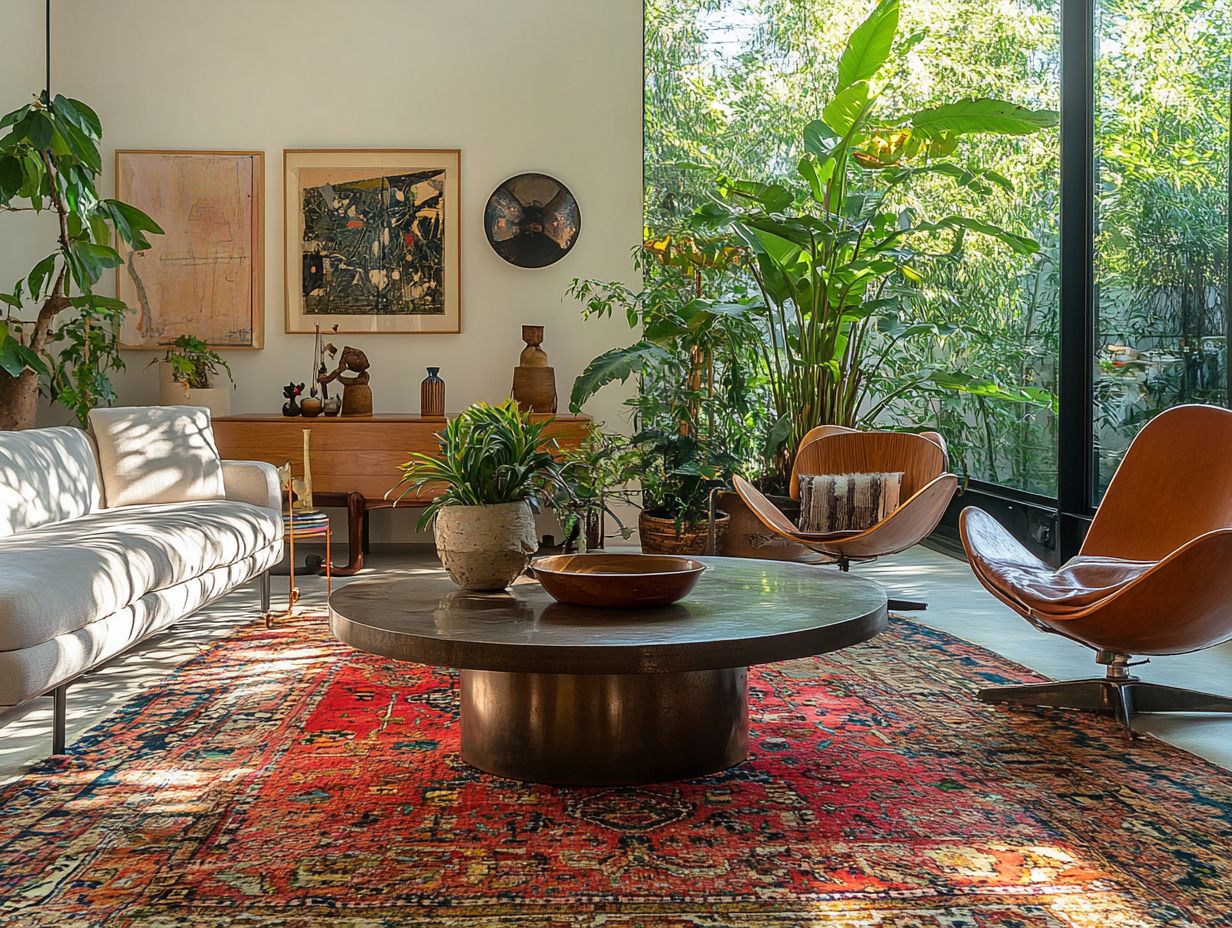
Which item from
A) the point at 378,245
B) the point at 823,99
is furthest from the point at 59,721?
the point at 823,99

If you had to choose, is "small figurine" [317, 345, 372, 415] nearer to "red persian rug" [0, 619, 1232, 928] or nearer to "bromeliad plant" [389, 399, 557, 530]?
"red persian rug" [0, 619, 1232, 928]

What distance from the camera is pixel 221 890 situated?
1938 mm

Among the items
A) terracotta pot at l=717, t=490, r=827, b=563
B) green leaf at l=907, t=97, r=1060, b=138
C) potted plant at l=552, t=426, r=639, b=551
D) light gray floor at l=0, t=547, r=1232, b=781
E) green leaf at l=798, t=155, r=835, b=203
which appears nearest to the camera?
light gray floor at l=0, t=547, r=1232, b=781

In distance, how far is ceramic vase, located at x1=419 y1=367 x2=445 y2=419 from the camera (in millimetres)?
6059

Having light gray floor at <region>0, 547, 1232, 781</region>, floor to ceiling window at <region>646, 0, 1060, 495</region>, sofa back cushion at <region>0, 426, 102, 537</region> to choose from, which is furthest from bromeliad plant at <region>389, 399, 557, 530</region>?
floor to ceiling window at <region>646, 0, 1060, 495</region>

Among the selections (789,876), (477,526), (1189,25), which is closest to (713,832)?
(789,876)

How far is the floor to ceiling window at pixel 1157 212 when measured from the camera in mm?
4238

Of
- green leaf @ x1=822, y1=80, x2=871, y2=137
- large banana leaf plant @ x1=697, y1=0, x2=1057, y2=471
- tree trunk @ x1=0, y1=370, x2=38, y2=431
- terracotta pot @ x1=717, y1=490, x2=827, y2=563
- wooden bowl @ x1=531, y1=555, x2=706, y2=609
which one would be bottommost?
terracotta pot @ x1=717, y1=490, x2=827, y2=563

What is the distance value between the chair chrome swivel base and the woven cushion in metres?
1.44

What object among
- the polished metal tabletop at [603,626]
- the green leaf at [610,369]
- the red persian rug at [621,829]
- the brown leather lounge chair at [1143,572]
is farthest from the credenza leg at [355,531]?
the brown leather lounge chair at [1143,572]

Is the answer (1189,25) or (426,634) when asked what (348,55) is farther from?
(426,634)

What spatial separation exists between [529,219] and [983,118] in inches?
99.3

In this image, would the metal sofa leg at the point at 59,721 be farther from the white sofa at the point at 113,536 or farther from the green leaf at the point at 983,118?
the green leaf at the point at 983,118

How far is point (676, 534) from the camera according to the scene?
5.55m
